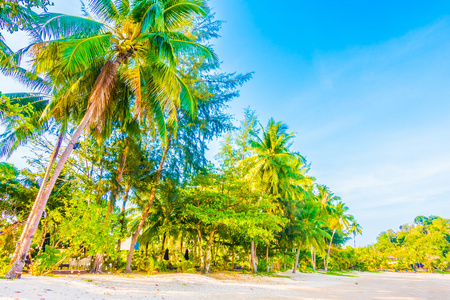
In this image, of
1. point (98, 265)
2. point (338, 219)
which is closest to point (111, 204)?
point (98, 265)

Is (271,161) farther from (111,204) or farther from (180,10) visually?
(180,10)

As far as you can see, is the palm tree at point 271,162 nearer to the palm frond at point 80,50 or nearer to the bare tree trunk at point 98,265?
the bare tree trunk at point 98,265

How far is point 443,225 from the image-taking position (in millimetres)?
48344

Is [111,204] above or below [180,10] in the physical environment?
below

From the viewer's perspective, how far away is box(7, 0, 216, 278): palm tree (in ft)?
22.0

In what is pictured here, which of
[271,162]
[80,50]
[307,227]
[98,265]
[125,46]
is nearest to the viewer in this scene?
[80,50]

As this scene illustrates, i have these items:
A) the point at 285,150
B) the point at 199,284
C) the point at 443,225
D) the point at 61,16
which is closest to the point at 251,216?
the point at 199,284

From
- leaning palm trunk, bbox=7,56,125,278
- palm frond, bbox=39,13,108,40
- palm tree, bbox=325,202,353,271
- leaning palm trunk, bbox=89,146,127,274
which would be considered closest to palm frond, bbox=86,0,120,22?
palm frond, bbox=39,13,108,40

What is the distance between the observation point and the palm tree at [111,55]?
6695 mm

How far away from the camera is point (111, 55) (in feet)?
27.2

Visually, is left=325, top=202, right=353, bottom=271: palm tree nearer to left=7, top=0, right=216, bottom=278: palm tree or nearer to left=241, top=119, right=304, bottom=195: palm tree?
left=241, top=119, right=304, bottom=195: palm tree

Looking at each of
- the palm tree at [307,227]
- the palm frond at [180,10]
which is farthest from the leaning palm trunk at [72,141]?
the palm tree at [307,227]

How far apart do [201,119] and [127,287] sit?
8.39m

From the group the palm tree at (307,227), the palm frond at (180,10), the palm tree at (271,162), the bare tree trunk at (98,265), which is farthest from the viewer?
the palm tree at (307,227)
